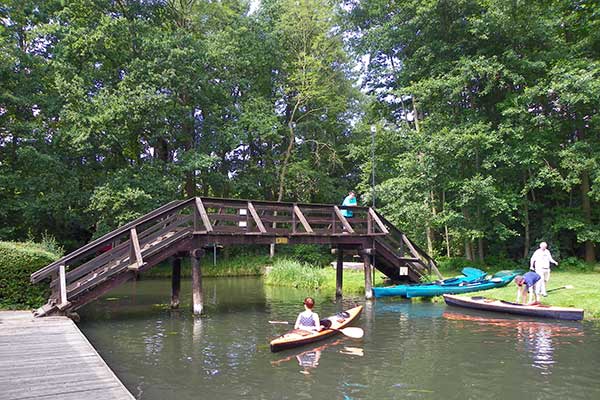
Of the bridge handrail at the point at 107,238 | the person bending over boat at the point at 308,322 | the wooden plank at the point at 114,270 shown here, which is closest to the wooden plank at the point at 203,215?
the bridge handrail at the point at 107,238

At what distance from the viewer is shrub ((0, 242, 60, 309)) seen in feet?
41.4

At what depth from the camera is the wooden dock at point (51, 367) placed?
19.9 ft

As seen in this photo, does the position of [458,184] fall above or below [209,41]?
below

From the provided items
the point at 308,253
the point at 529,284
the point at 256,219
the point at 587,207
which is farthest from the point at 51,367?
the point at 308,253

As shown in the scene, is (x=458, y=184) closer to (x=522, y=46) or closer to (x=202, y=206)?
(x=522, y=46)

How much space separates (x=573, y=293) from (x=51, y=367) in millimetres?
15218

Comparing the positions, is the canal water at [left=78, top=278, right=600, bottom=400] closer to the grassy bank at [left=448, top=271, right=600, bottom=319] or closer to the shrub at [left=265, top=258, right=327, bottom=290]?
the grassy bank at [left=448, top=271, right=600, bottom=319]

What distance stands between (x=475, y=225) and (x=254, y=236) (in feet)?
38.2

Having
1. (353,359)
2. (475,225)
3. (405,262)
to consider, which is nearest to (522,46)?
(475,225)

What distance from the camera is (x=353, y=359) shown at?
9.66 metres

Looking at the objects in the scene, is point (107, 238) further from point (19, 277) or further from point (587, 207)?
point (587, 207)

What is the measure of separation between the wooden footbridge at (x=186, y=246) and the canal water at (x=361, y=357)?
130 cm

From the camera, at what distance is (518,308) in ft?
45.2

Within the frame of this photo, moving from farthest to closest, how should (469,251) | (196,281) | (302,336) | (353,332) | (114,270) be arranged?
(469,251) → (196,281) → (114,270) → (353,332) → (302,336)
